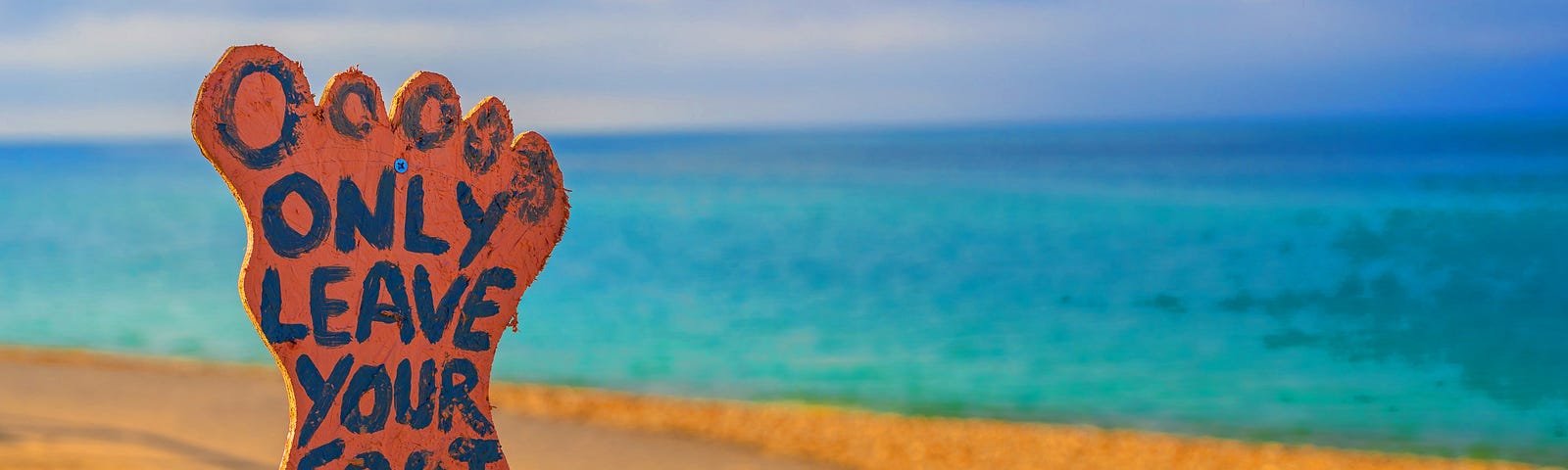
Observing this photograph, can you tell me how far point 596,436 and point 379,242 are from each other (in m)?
3.52

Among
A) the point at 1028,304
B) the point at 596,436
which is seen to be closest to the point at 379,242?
the point at 596,436

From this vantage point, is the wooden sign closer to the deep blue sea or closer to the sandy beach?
the sandy beach

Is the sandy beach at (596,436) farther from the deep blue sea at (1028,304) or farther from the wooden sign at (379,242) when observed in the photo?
the wooden sign at (379,242)

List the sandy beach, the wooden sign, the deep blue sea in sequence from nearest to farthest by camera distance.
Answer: the wooden sign, the sandy beach, the deep blue sea

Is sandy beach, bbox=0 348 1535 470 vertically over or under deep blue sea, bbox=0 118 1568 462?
under

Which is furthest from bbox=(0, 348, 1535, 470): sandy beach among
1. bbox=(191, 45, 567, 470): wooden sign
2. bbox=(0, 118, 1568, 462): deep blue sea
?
bbox=(191, 45, 567, 470): wooden sign

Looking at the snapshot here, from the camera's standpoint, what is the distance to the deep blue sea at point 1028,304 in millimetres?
9250

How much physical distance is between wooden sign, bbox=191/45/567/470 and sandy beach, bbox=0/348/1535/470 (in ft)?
9.22

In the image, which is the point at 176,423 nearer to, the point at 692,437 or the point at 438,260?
the point at 692,437

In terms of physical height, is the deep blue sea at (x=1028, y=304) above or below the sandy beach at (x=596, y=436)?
above

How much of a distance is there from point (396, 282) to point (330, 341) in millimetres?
187

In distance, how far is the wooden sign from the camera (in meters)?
2.46

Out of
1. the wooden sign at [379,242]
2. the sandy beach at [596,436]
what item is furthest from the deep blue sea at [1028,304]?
the wooden sign at [379,242]

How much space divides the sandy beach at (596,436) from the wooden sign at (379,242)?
9.22ft
